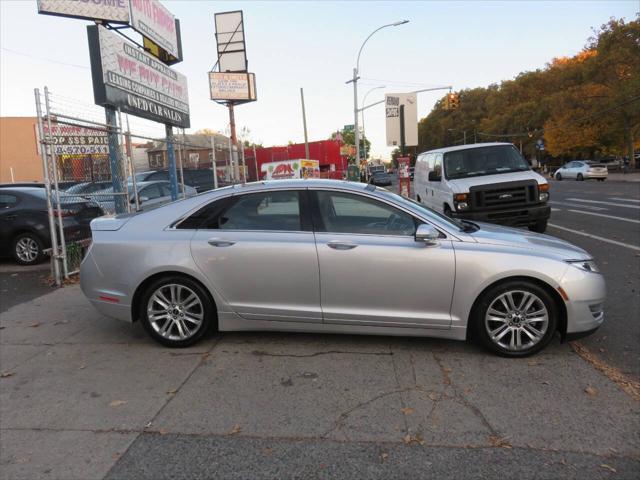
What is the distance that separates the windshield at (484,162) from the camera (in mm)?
10391

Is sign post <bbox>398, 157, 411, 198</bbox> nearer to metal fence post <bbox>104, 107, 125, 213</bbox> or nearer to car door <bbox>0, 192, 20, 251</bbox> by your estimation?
metal fence post <bbox>104, 107, 125, 213</bbox>

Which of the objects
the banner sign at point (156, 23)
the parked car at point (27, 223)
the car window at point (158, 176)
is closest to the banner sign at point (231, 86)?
the car window at point (158, 176)

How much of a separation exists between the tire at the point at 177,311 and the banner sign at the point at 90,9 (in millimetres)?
6390

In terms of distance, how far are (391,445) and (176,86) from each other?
11662 millimetres

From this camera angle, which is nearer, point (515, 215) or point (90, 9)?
point (90, 9)

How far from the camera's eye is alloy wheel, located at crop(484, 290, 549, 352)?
13.8 feet

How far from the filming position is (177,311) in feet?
15.3

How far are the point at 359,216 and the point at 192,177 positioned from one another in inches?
582

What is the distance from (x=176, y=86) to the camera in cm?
1276

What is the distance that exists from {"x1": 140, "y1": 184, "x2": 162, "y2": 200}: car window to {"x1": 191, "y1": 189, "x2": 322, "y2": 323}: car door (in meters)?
9.90

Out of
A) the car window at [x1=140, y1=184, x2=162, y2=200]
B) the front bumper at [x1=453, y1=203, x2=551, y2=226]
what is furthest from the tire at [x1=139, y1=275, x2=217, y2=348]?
the car window at [x1=140, y1=184, x2=162, y2=200]

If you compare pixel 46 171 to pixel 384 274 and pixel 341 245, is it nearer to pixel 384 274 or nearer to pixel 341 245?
pixel 341 245

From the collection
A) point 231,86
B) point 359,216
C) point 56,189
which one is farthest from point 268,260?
point 231,86

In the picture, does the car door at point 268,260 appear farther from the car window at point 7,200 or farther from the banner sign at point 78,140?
the car window at point 7,200
